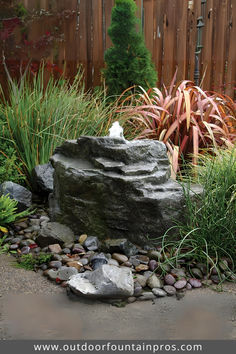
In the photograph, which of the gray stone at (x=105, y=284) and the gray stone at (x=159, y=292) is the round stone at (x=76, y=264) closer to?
the gray stone at (x=105, y=284)

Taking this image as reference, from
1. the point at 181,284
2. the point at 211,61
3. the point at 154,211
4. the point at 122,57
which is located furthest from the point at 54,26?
the point at 181,284

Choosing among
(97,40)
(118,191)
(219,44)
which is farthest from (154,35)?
(118,191)

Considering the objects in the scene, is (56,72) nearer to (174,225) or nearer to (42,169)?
(42,169)

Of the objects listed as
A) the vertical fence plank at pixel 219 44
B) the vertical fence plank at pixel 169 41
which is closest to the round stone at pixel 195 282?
the vertical fence plank at pixel 169 41

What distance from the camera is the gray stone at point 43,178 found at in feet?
12.7

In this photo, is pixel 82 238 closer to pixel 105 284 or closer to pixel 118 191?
pixel 118 191

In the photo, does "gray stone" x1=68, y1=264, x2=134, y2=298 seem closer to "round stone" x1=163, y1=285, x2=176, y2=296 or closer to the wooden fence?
"round stone" x1=163, y1=285, x2=176, y2=296

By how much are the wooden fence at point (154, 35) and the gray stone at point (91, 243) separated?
3.92 meters

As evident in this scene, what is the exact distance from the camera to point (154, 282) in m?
2.57

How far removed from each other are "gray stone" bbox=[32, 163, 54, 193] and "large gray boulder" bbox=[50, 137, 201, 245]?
1.69ft

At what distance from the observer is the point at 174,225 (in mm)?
3023

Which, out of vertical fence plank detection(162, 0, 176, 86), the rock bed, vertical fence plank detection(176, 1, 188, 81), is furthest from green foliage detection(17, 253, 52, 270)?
vertical fence plank detection(176, 1, 188, 81)

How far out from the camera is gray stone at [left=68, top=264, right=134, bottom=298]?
92.1 inches

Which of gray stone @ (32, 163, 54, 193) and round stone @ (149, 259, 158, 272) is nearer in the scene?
round stone @ (149, 259, 158, 272)
